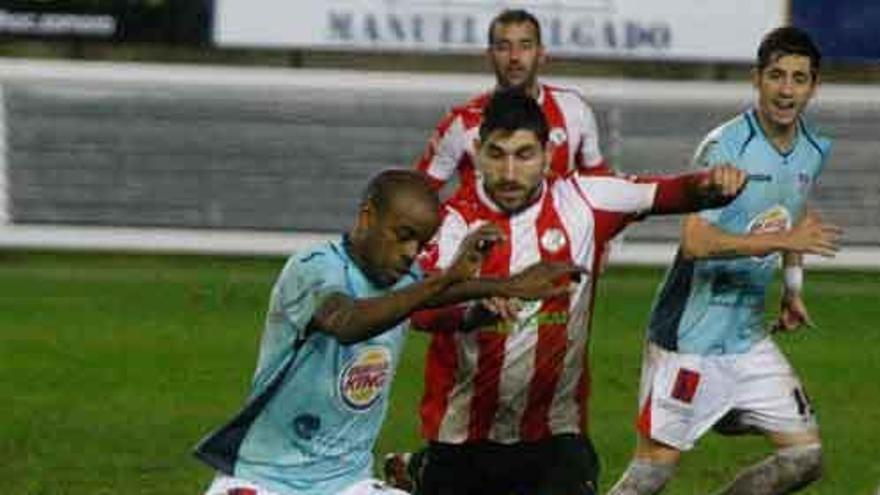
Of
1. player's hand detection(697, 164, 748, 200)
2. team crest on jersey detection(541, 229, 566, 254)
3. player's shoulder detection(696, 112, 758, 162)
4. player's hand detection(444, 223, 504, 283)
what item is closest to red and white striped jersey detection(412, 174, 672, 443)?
team crest on jersey detection(541, 229, 566, 254)

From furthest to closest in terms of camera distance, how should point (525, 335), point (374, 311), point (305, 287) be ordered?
1. point (525, 335)
2. point (305, 287)
3. point (374, 311)

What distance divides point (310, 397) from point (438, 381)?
1.52 meters

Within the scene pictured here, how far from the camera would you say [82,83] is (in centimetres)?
2166

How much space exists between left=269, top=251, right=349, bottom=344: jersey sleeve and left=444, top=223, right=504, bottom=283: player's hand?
0.33 metres

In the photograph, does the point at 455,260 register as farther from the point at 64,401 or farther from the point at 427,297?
the point at 64,401

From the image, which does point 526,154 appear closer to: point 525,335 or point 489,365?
point 525,335

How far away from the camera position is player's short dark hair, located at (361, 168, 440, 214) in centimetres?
941

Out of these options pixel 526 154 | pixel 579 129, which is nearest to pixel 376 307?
pixel 526 154

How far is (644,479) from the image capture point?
1237 cm

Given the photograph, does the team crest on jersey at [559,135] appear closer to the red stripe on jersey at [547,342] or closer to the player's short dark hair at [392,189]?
the red stripe on jersey at [547,342]

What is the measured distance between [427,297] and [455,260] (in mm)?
297

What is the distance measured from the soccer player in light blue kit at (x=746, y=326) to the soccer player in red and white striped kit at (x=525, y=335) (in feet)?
4.01

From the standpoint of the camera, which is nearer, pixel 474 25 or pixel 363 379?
pixel 363 379

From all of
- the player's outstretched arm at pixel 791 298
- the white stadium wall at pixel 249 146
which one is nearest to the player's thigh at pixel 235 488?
the player's outstretched arm at pixel 791 298
